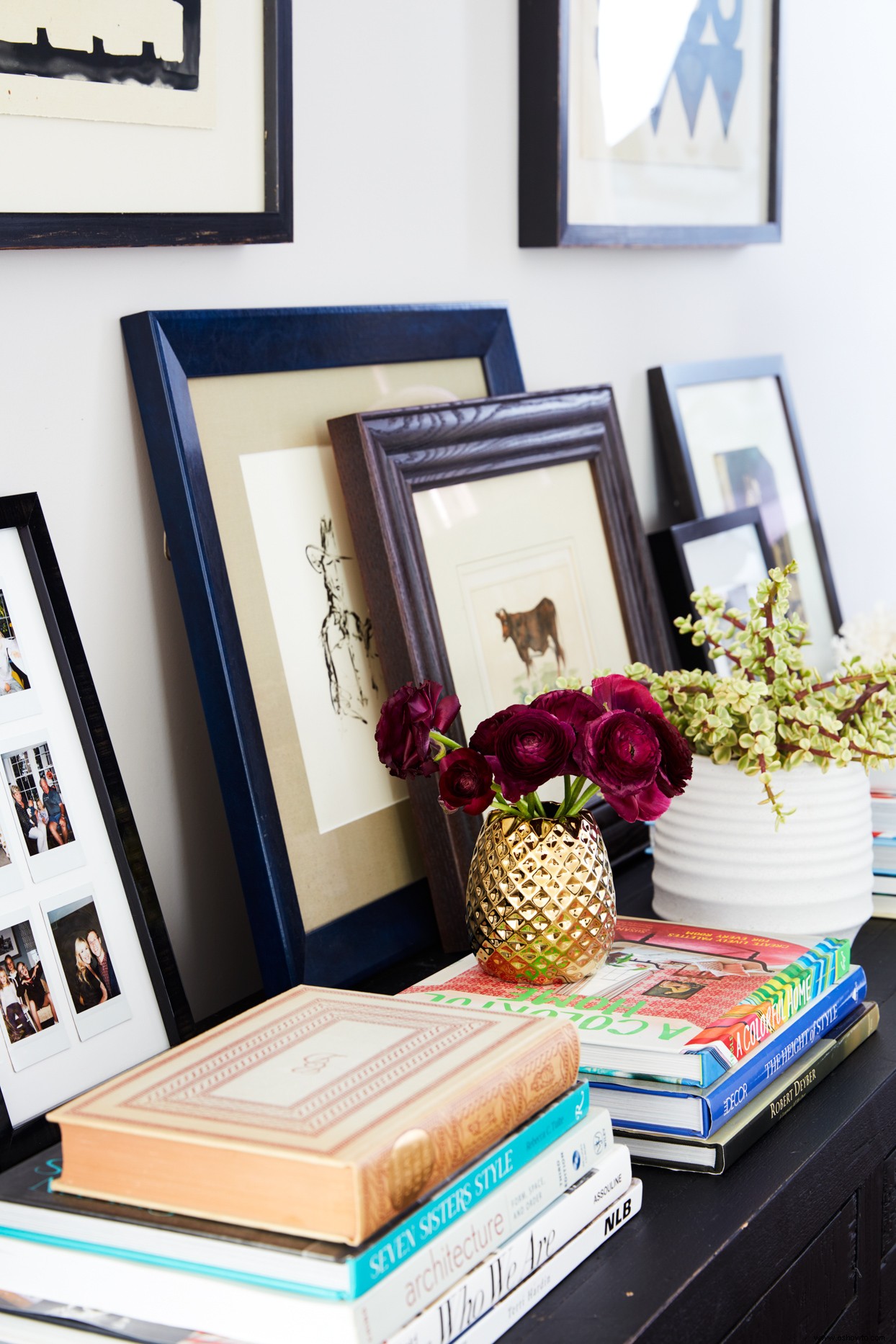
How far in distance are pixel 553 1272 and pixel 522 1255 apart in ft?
0.09

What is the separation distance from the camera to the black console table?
2.12 ft

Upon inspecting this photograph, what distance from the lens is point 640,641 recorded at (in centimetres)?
134

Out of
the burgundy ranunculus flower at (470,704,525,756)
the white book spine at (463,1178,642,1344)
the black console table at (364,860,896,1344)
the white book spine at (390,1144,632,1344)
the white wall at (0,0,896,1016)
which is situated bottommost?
the black console table at (364,860,896,1344)

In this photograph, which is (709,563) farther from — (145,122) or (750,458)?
(145,122)

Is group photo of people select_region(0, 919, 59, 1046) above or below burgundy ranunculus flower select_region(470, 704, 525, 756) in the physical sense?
below

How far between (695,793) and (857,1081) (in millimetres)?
258

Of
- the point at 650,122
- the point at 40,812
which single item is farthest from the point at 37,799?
the point at 650,122

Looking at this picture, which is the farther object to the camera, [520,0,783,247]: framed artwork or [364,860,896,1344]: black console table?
[520,0,783,247]: framed artwork

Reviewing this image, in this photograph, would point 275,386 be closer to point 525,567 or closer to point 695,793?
point 525,567

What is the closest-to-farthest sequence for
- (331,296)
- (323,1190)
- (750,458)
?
(323,1190), (331,296), (750,458)

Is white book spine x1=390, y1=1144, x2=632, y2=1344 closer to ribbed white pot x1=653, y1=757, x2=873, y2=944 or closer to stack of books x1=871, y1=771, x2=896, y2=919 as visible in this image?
ribbed white pot x1=653, y1=757, x2=873, y2=944

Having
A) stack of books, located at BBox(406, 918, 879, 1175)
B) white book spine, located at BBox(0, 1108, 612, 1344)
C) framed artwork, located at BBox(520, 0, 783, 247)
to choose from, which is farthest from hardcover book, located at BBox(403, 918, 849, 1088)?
framed artwork, located at BBox(520, 0, 783, 247)

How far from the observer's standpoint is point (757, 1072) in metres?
0.81

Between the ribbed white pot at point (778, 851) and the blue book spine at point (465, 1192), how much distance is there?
1.21ft
